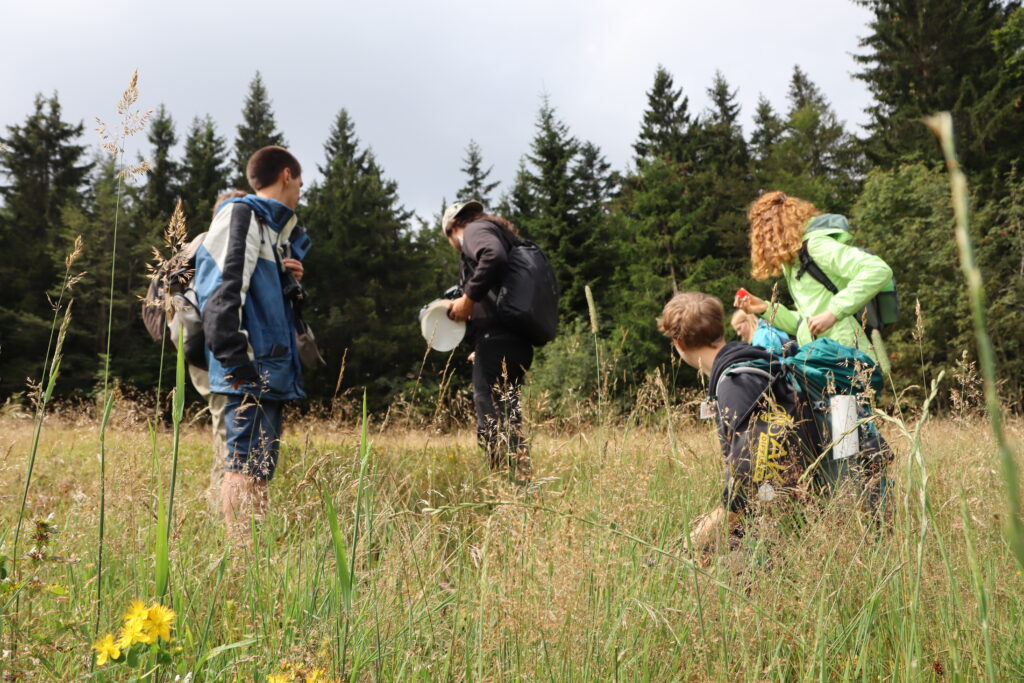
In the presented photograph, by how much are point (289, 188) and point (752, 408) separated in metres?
2.52

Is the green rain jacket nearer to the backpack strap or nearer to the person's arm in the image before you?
the backpack strap

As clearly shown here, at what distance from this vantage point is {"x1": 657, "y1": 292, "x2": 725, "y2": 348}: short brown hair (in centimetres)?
271

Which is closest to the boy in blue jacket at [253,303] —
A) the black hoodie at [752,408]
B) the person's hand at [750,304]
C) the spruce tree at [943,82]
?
the black hoodie at [752,408]

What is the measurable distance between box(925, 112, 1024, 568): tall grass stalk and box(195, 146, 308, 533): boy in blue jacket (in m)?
2.63

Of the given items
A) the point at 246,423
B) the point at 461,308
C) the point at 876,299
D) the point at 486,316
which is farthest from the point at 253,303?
the point at 876,299

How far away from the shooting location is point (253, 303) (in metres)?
3.12

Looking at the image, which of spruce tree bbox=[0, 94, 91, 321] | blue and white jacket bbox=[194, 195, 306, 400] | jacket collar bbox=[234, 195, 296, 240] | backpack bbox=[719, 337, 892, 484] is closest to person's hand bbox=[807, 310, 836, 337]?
backpack bbox=[719, 337, 892, 484]

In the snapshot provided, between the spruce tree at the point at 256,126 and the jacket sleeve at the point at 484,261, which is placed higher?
the spruce tree at the point at 256,126

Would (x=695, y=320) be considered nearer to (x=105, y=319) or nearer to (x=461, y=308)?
(x=461, y=308)

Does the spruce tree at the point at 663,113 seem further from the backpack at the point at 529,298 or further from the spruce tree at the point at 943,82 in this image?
the backpack at the point at 529,298

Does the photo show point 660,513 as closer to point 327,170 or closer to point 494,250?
point 494,250

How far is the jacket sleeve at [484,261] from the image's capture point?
12.0 ft

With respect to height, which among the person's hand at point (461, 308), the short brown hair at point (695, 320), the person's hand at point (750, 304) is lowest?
the short brown hair at point (695, 320)

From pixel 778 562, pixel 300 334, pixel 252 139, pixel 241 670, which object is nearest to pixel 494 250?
pixel 300 334
